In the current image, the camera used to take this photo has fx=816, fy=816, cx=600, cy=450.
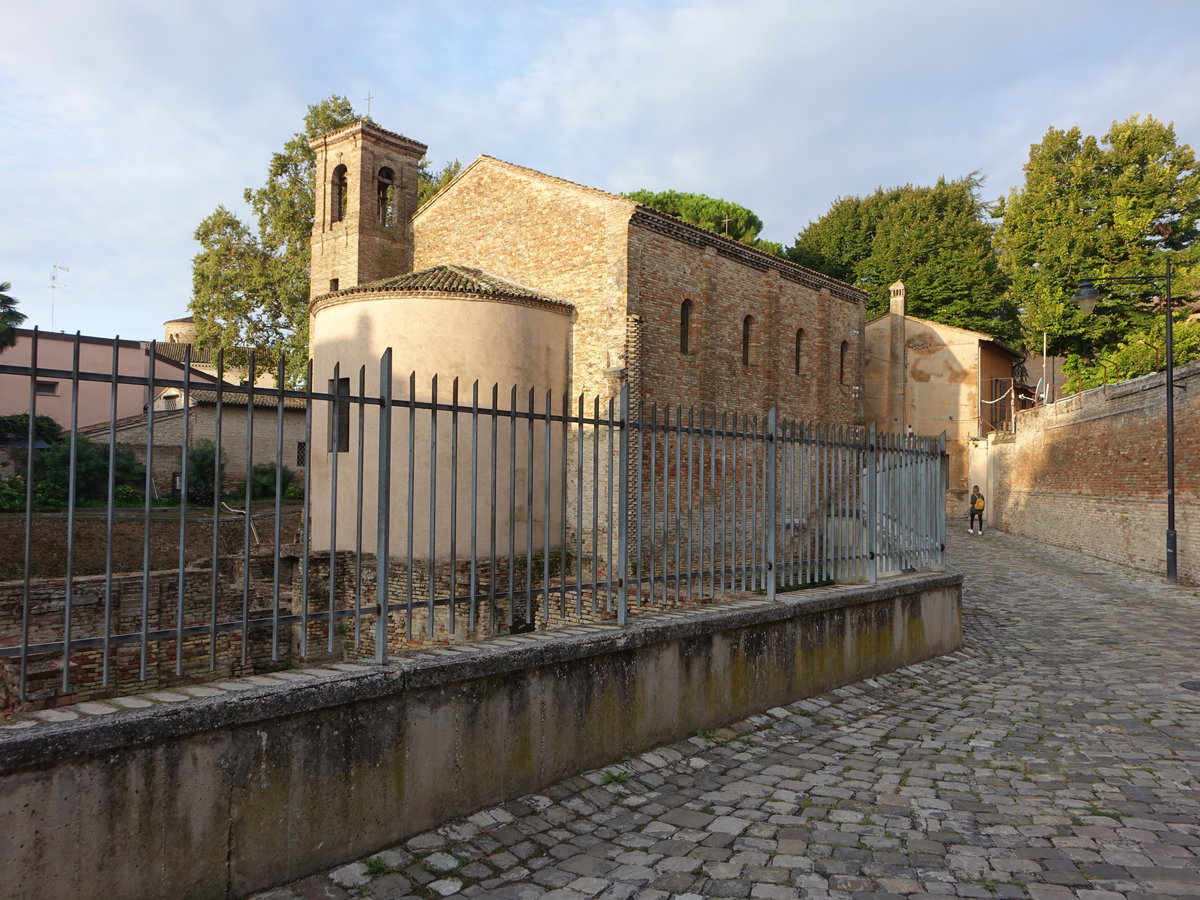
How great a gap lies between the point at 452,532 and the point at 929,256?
3735 cm

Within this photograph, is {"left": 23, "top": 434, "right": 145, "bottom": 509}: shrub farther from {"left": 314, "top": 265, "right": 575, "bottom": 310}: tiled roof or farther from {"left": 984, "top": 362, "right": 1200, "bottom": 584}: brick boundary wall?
{"left": 984, "top": 362, "right": 1200, "bottom": 584}: brick boundary wall

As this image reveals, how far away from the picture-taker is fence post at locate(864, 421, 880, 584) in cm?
788

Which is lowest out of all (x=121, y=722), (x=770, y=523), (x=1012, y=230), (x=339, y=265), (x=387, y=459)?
(x=121, y=722)

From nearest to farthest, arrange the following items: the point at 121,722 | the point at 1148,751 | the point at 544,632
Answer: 1. the point at 121,722
2. the point at 544,632
3. the point at 1148,751

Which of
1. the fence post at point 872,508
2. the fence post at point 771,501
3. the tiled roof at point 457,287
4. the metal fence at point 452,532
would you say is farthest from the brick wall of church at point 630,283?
the fence post at point 771,501

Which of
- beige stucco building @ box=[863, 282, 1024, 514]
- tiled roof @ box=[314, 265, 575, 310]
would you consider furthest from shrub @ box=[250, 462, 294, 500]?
beige stucco building @ box=[863, 282, 1024, 514]

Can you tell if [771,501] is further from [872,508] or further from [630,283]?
[630,283]

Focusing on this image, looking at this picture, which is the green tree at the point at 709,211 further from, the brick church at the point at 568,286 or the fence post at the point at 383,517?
the fence post at the point at 383,517

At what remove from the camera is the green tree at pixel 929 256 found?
119ft

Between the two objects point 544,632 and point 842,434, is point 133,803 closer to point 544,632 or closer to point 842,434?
point 544,632

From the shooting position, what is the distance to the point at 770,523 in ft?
21.9

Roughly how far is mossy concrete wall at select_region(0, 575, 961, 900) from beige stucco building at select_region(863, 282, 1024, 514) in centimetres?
2766

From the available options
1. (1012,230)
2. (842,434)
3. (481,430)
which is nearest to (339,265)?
(481,430)

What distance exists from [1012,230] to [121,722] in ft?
102
